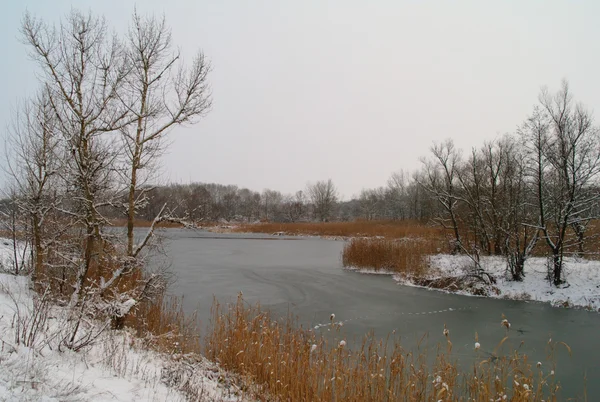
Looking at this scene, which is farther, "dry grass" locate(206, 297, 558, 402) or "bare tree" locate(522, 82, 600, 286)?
"bare tree" locate(522, 82, 600, 286)

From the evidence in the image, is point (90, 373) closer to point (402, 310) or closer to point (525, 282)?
point (402, 310)

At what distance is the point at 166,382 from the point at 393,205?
61.9m

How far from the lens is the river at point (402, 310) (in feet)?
22.4

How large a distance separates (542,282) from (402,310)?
5571 mm

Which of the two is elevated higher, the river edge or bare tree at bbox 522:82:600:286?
bare tree at bbox 522:82:600:286

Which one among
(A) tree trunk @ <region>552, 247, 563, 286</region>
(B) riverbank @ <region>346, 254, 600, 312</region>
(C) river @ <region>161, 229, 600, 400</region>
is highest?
(A) tree trunk @ <region>552, 247, 563, 286</region>

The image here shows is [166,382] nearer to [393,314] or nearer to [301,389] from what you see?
[301,389]

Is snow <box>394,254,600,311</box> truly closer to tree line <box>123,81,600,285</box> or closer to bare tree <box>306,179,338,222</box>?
tree line <box>123,81,600,285</box>

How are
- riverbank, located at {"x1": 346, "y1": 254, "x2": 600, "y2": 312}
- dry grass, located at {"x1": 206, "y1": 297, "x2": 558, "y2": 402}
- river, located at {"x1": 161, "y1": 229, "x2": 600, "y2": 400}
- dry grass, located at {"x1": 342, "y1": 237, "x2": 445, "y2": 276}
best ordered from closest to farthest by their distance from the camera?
dry grass, located at {"x1": 206, "y1": 297, "x2": 558, "y2": 402} → river, located at {"x1": 161, "y1": 229, "x2": 600, "y2": 400} → riverbank, located at {"x1": 346, "y1": 254, "x2": 600, "y2": 312} → dry grass, located at {"x1": 342, "y1": 237, "x2": 445, "y2": 276}

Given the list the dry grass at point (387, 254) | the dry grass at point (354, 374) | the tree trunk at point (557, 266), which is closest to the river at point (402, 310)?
the dry grass at point (387, 254)

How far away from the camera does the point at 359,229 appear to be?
3309cm

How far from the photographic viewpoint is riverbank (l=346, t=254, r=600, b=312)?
416 inches

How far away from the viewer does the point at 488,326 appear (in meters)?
8.41

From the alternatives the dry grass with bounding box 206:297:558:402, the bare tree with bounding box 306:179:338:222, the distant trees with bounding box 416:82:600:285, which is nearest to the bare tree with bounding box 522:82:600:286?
the distant trees with bounding box 416:82:600:285
